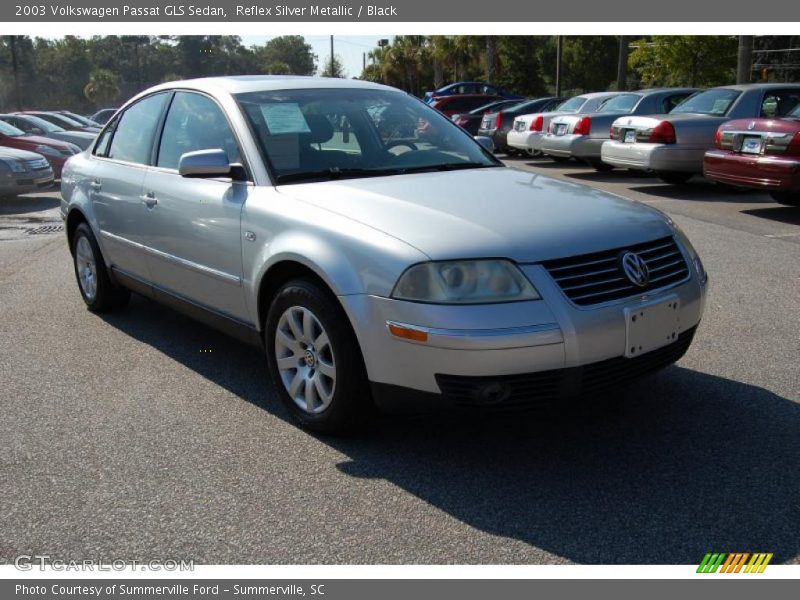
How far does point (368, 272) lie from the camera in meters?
3.53

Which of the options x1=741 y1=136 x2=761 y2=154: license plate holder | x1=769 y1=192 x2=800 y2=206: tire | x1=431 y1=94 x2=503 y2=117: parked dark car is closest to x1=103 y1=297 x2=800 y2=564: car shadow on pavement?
x1=741 y1=136 x2=761 y2=154: license plate holder

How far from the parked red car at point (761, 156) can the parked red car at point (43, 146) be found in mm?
12713

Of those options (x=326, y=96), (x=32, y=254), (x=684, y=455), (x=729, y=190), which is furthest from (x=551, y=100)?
(x=684, y=455)

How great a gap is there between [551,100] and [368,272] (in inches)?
699

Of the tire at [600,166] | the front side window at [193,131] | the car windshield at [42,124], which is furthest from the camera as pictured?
the car windshield at [42,124]

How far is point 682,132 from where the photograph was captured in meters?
12.4

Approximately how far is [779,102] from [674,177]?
2.29 m

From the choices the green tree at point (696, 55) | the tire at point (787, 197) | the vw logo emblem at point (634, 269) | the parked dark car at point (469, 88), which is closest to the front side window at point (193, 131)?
the vw logo emblem at point (634, 269)

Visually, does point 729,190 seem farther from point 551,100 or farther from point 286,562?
point 286,562

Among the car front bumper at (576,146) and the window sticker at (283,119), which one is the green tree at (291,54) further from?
the window sticker at (283,119)

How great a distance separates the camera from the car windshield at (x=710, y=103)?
12297 mm

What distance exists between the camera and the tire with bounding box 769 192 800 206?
10.3 metres

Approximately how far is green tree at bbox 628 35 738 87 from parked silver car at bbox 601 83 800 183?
2072 cm

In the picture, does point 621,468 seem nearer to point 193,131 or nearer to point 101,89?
point 193,131
